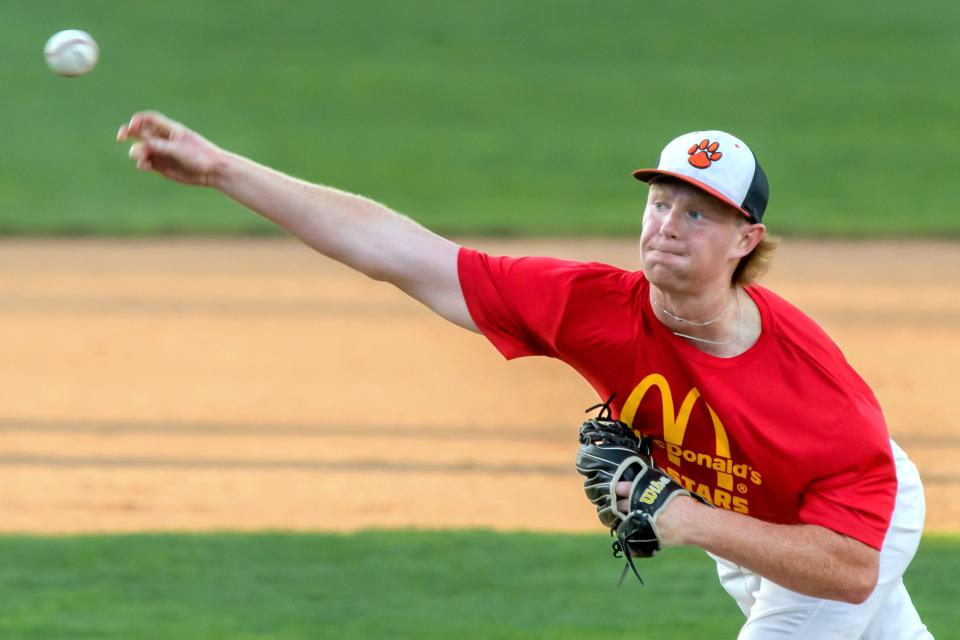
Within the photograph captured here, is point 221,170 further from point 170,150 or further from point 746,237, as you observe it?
point 746,237

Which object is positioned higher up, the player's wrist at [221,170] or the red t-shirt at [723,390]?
the player's wrist at [221,170]

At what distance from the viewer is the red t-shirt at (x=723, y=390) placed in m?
4.00

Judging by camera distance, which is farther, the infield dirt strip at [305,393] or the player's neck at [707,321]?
the infield dirt strip at [305,393]

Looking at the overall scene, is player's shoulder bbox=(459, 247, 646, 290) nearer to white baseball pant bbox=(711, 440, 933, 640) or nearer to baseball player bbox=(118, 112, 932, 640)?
baseball player bbox=(118, 112, 932, 640)

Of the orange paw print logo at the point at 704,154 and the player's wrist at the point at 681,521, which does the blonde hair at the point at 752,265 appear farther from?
the player's wrist at the point at 681,521

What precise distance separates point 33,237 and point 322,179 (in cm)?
412

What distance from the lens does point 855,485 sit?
4.00 metres

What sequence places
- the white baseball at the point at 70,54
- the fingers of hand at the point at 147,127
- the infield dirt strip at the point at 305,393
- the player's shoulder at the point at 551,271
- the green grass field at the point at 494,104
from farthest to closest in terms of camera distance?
the green grass field at the point at 494,104 → the infield dirt strip at the point at 305,393 → the white baseball at the point at 70,54 → the player's shoulder at the point at 551,271 → the fingers of hand at the point at 147,127

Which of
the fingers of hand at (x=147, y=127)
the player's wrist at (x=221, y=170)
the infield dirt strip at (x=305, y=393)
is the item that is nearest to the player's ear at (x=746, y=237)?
the player's wrist at (x=221, y=170)

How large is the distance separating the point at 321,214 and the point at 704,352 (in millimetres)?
1148

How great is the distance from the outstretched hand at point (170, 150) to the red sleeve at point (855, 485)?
6.06ft

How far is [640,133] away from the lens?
20.2 m

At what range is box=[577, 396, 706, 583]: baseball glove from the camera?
3961mm

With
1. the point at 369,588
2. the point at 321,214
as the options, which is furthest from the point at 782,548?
the point at 369,588
